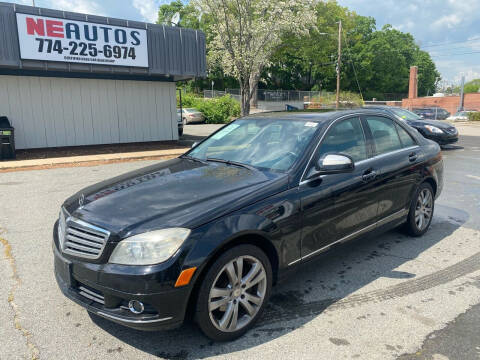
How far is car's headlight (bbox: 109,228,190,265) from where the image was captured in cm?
249

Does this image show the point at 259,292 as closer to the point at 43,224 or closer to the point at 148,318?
the point at 148,318

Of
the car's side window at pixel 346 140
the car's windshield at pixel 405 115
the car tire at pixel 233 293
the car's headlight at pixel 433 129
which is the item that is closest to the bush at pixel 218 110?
the car's windshield at pixel 405 115

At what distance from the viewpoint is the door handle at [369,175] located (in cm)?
382

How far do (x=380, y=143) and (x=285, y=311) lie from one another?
2.15 m

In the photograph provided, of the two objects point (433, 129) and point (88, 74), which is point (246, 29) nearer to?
point (88, 74)

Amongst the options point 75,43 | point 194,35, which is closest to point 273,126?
point 75,43

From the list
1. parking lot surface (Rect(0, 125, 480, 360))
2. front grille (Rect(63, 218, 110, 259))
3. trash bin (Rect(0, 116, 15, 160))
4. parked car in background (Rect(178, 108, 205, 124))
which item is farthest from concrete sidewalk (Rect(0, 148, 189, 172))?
parked car in background (Rect(178, 108, 205, 124))

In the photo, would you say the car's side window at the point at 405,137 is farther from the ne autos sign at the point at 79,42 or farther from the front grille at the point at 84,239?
the ne autos sign at the point at 79,42

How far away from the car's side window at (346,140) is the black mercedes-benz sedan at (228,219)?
0.01m

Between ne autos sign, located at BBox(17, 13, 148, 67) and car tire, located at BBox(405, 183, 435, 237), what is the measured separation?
37.2 feet

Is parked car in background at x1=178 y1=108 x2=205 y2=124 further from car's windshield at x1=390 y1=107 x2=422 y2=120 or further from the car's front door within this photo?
the car's front door

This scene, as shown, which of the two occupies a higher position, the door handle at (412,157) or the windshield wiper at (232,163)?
the windshield wiper at (232,163)

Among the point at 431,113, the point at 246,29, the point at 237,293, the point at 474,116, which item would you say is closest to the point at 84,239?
the point at 237,293

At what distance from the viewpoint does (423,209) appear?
4.91 m
